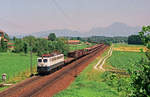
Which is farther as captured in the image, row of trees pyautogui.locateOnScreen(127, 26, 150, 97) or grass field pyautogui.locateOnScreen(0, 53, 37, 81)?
A: grass field pyautogui.locateOnScreen(0, 53, 37, 81)

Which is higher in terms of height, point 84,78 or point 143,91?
point 143,91

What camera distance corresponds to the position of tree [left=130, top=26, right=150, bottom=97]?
706 centimetres

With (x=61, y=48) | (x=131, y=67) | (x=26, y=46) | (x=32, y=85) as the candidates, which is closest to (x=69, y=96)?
(x=32, y=85)

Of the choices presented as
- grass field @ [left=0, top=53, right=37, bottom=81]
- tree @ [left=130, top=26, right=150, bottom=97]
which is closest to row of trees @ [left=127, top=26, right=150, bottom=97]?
tree @ [left=130, top=26, right=150, bottom=97]

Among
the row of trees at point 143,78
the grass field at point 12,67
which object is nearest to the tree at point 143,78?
the row of trees at point 143,78

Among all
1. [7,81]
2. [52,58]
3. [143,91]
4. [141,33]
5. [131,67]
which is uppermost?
[141,33]

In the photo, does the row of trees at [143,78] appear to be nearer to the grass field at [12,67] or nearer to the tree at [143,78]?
the tree at [143,78]

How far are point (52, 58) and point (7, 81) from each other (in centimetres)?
992

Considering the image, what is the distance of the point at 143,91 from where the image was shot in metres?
7.08

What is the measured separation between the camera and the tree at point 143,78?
7.06 meters

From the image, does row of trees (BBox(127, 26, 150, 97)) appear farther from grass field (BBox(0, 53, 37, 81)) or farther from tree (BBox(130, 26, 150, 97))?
grass field (BBox(0, 53, 37, 81))

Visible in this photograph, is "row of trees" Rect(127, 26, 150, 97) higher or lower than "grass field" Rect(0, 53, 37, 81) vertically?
higher

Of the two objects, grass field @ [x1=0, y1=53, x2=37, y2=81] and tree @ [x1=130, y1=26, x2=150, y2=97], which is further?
grass field @ [x1=0, y1=53, x2=37, y2=81]

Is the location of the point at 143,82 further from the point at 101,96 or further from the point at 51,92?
the point at 51,92
